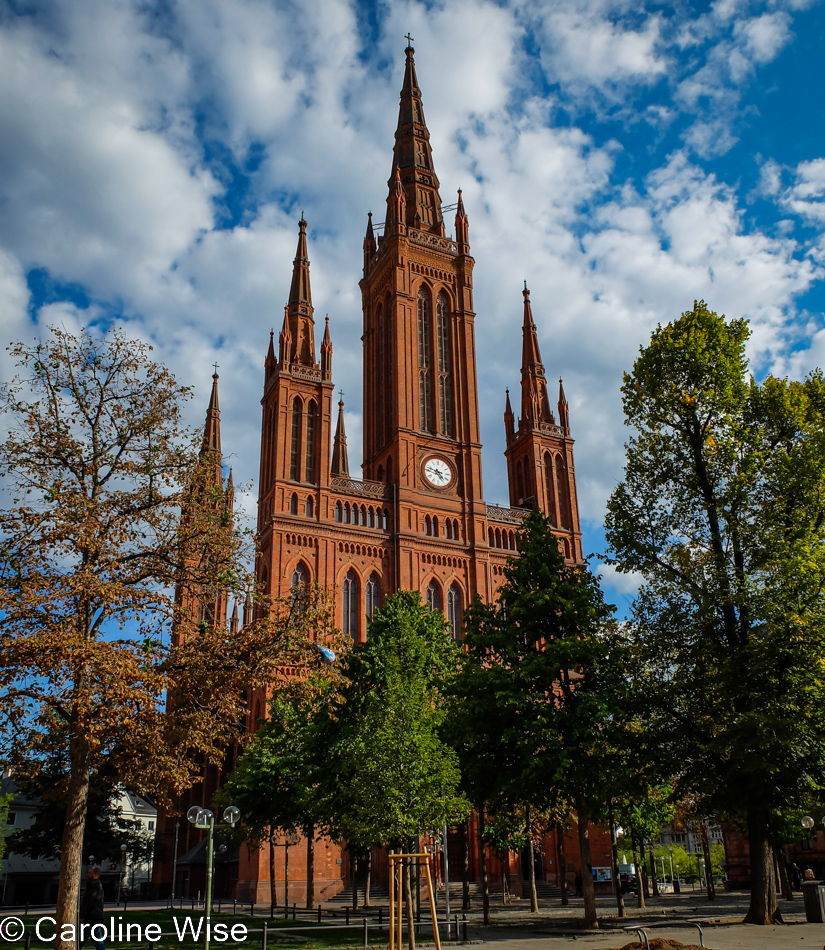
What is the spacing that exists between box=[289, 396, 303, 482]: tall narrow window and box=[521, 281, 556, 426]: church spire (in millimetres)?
19619

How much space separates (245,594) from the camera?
18.6 meters

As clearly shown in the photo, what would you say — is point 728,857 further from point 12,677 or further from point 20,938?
point 12,677

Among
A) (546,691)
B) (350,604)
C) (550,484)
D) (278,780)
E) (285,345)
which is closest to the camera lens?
(546,691)

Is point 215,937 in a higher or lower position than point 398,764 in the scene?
lower

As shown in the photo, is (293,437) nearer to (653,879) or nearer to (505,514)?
(505,514)

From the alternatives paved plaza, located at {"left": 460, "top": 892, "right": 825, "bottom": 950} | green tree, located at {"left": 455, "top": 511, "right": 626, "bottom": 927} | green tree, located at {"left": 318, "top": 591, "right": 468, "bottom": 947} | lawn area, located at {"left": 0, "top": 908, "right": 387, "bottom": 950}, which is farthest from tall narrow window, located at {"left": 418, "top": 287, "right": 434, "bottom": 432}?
lawn area, located at {"left": 0, "top": 908, "right": 387, "bottom": 950}

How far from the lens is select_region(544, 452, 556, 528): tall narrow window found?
62.1 meters

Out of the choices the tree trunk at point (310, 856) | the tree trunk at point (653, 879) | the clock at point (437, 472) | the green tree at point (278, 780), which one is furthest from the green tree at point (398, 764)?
the clock at point (437, 472)

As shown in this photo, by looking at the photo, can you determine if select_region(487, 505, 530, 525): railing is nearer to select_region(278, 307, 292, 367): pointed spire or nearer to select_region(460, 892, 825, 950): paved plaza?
select_region(278, 307, 292, 367): pointed spire

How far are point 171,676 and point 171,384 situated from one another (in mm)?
6845

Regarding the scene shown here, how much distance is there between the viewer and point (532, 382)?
6631 centimetres

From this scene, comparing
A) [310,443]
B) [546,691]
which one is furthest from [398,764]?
[310,443]

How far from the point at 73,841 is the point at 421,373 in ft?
157

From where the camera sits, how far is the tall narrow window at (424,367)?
5978cm
